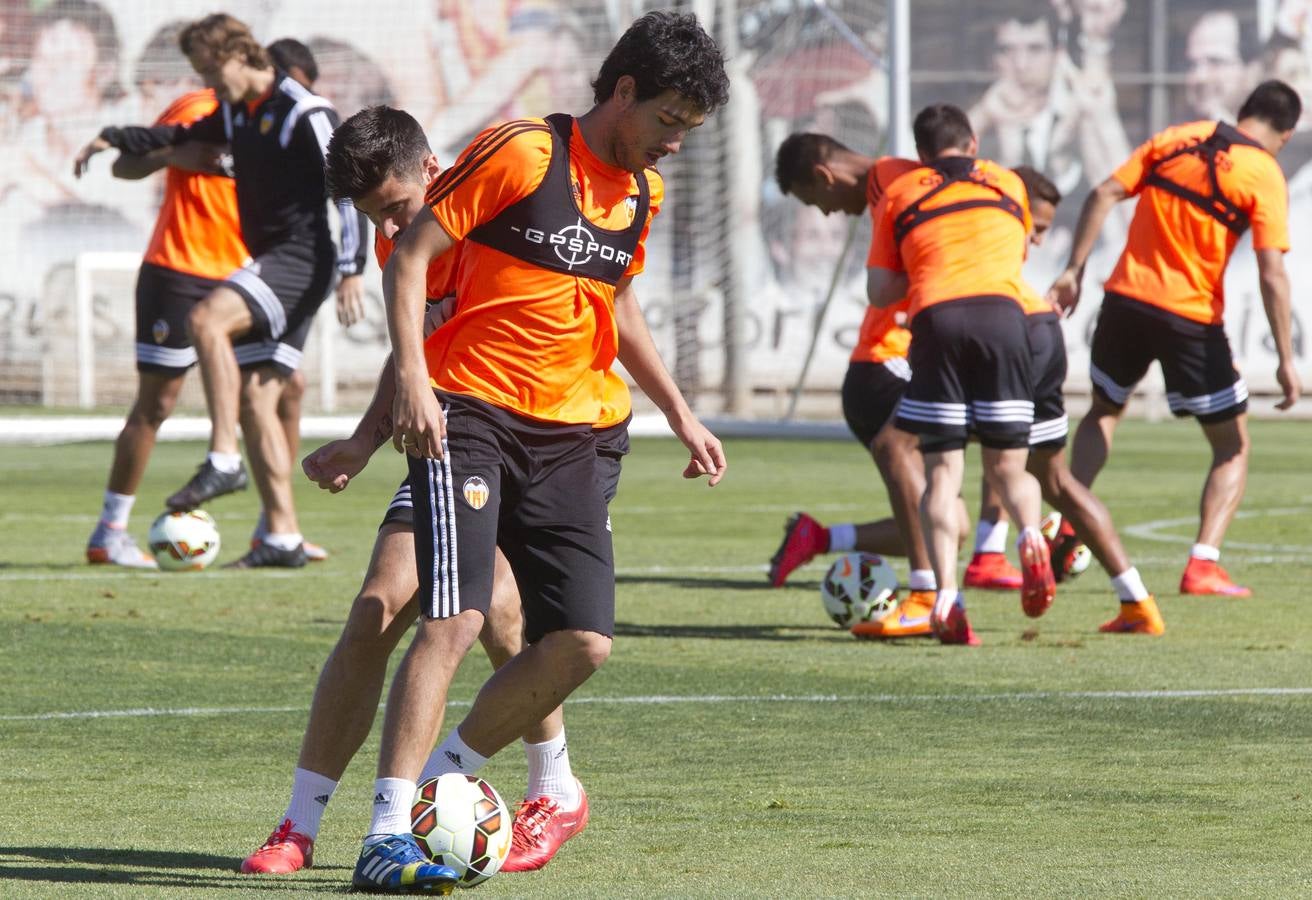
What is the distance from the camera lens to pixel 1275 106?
10406 millimetres

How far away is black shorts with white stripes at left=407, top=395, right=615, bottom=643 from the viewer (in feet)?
15.1

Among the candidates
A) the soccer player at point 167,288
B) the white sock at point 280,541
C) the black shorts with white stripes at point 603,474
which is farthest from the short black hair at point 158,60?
the black shorts with white stripes at point 603,474

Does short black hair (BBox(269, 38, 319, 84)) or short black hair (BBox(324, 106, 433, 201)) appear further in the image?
short black hair (BBox(269, 38, 319, 84))

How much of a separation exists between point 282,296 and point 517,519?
240 inches

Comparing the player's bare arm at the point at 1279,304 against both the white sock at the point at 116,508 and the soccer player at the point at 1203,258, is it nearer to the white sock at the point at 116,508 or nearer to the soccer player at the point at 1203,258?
the soccer player at the point at 1203,258

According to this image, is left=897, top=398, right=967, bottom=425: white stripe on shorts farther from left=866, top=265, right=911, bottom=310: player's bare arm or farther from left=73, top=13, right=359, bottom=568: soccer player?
left=73, top=13, right=359, bottom=568: soccer player

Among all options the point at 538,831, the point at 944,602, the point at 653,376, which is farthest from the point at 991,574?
the point at 538,831

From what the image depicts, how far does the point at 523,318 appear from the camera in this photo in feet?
15.9

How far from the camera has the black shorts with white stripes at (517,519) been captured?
4.59 m

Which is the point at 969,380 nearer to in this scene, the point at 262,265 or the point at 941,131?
the point at 941,131

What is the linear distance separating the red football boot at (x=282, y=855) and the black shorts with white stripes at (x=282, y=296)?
6.14 meters

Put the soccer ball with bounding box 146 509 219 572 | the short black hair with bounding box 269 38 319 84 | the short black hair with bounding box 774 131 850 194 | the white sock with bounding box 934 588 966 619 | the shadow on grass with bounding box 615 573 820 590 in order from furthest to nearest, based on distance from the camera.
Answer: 1. the short black hair with bounding box 269 38 319 84
2. the soccer ball with bounding box 146 509 219 572
3. the shadow on grass with bounding box 615 573 820 590
4. the short black hair with bounding box 774 131 850 194
5. the white sock with bounding box 934 588 966 619

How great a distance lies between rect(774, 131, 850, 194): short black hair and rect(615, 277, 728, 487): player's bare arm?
158 inches

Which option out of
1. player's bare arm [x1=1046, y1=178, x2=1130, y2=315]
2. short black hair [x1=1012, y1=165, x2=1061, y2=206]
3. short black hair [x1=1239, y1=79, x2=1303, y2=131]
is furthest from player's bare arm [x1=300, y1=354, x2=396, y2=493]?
short black hair [x1=1012, y1=165, x2=1061, y2=206]
